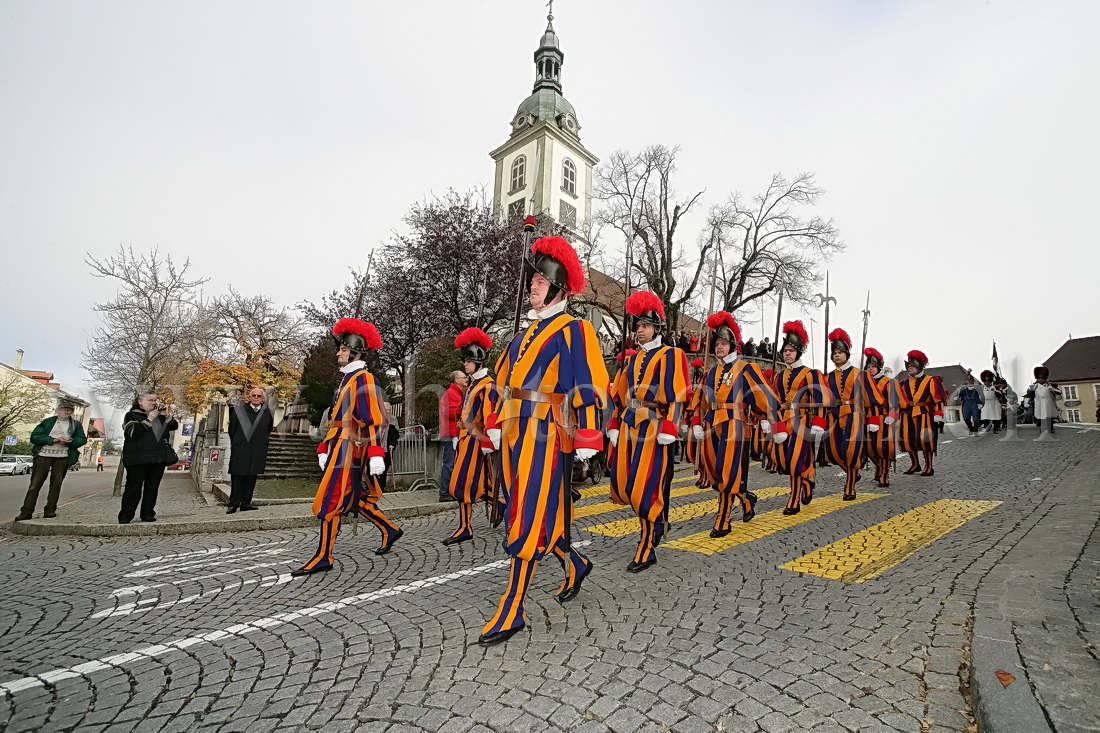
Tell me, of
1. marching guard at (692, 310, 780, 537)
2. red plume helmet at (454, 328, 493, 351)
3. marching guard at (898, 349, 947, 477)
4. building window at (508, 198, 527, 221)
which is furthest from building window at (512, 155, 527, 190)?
marching guard at (692, 310, 780, 537)

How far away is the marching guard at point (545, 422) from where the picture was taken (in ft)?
10.6

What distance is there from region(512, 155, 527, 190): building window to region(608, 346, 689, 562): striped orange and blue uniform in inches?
1839

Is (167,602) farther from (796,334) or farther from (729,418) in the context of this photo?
(796,334)

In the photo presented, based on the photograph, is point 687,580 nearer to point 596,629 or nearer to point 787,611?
point 787,611

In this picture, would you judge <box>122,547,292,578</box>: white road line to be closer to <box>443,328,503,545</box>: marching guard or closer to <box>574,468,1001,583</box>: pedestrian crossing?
<box>443,328,503,545</box>: marching guard

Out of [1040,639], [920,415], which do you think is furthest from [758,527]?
[920,415]

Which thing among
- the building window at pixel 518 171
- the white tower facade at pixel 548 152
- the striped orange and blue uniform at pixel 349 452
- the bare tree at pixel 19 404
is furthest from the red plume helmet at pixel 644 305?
the bare tree at pixel 19 404

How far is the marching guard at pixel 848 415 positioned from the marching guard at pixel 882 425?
199mm

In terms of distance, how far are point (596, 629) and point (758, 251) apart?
103 ft

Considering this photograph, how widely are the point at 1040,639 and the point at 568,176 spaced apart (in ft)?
169

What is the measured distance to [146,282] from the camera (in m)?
15.0

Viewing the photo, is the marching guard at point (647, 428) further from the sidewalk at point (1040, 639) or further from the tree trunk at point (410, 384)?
the tree trunk at point (410, 384)

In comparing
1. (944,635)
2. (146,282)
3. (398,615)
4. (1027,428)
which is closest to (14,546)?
(398,615)

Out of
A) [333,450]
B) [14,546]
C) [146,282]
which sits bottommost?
[14,546]
